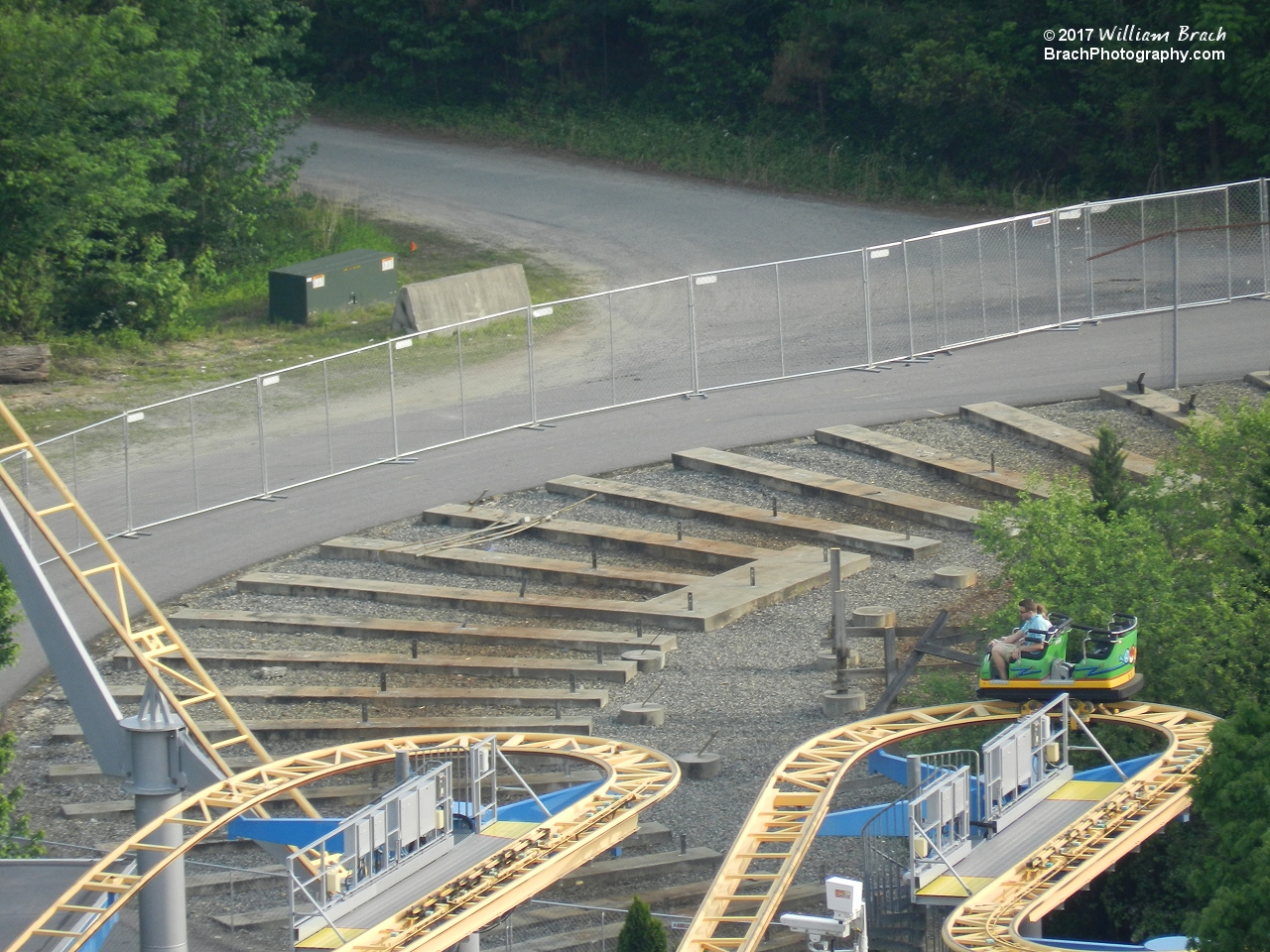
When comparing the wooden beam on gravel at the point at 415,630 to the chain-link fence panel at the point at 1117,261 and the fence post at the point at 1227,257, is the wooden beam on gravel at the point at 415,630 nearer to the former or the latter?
the chain-link fence panel at the point at 1117,261

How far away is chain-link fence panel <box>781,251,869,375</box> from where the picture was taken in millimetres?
38719

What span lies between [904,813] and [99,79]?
27368mm

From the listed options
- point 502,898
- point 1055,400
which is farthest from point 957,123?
point 502,898

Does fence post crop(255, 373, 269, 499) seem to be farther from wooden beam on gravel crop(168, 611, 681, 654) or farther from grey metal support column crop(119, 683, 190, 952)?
grey metal support column crop(119, 683, 190, 952)

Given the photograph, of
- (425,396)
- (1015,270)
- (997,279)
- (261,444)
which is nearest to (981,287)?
(997,279)

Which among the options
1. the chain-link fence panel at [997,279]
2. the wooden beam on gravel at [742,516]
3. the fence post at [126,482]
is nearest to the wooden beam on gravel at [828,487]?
the wooden beam on gravel at [742,516]

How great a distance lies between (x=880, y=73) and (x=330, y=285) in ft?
58.7

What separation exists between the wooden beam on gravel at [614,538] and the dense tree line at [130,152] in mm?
13366

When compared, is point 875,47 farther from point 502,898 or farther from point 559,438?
point 502,898

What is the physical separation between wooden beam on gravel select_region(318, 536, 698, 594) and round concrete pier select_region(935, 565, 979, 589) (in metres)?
3.73

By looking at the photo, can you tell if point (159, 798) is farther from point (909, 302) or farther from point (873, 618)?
point (909, 302)

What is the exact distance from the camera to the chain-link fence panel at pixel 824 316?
127 feet

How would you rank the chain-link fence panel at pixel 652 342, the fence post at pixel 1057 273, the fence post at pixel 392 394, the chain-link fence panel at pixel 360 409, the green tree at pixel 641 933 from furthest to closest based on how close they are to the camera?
the fence post at pixel 1057 273
the chain-link fence panel at pixel 652 342
the chain-link fence panel at pixel 360 409
the fence post at pixel 392 394
the green tree at pixel 641 933

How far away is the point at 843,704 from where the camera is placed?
990 inches
